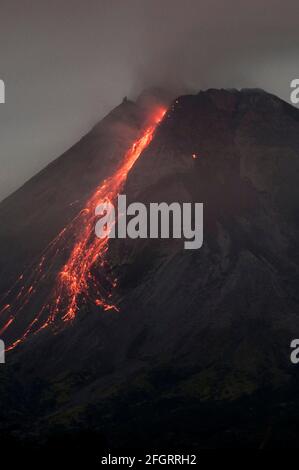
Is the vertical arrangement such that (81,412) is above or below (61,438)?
above

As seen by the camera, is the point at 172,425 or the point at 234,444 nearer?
the point at 234,444
